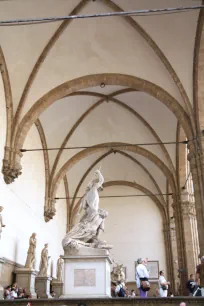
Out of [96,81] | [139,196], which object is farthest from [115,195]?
[96,81]

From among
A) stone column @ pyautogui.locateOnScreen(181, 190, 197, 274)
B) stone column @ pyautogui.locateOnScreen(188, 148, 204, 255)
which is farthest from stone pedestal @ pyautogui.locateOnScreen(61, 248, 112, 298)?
stone column @ pyautogui.locateOnScreen(181, 190, 197, 274)

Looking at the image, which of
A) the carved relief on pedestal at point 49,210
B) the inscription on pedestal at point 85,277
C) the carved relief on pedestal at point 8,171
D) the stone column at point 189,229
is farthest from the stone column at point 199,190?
the carved relief on pedestal at point 49,210

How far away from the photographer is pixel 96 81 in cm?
1520

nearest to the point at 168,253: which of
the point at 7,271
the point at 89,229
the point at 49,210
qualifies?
the point at 49,210

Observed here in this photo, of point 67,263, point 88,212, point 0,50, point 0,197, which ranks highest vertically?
point 0,50

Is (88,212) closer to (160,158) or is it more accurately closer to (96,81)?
(96,81)

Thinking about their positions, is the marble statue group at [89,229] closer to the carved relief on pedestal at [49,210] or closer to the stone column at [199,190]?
the stone column at [199,190]

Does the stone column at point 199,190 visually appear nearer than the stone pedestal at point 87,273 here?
No

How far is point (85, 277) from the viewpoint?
7551mm

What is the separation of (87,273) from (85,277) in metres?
0.09

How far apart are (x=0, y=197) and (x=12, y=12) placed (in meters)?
6.34

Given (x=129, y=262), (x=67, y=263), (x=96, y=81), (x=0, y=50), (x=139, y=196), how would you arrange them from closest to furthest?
(x=67, y=263), (x=0, y=50), (x=96, y=81), (x=129, y=262), (x=139, y=196)

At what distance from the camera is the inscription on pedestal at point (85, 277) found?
753cm

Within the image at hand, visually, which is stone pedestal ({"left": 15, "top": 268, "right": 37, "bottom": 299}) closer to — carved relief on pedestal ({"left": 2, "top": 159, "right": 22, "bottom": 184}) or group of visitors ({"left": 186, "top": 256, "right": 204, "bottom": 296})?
carved relief on pedestal ({"left": 2, "top": 159, "right": 22, "bottom": 184})
